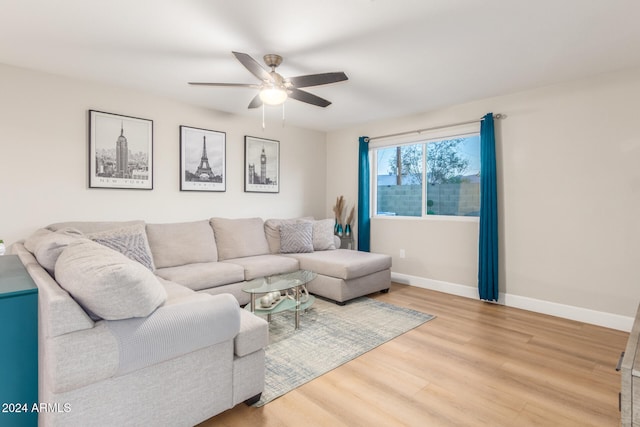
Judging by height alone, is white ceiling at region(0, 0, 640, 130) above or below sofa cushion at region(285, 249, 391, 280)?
above

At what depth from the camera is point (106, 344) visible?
1.32 m

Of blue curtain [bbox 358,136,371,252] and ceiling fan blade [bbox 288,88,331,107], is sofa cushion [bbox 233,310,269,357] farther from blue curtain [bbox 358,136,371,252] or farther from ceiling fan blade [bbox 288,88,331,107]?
blue curtain [bbox 358,136,371,252]

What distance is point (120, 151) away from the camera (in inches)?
135

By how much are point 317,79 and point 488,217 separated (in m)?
2.43

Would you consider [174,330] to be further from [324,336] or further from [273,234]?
[273,234]

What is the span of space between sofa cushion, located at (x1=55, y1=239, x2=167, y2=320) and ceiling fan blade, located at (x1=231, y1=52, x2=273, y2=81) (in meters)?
1.46

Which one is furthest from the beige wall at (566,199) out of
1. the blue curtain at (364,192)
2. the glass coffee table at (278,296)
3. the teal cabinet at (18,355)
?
the teal cabinet at (18,355)

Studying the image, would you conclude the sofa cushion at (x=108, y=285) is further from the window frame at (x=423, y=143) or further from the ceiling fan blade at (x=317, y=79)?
the window frame at (x=423, y=143)

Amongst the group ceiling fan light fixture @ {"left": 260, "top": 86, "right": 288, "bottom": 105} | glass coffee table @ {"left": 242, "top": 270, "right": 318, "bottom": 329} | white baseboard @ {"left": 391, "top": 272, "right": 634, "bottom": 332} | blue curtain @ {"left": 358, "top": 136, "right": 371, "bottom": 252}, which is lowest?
white baseboard @ {"left": 391, "top": 272, "right": 634, "bottom": 332}

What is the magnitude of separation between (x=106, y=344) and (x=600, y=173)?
3988 millimetres

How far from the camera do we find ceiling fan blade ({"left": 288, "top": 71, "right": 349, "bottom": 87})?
2.46 m

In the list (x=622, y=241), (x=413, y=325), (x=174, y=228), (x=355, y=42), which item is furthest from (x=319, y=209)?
(x=622, y=241)

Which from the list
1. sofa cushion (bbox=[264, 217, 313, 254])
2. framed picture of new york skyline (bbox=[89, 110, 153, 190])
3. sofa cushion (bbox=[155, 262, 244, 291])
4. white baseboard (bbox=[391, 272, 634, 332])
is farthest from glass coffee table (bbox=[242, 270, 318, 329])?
white baseboard (bbox=[391, 272, 634, 332])

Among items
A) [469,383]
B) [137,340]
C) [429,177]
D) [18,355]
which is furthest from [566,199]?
[18,355]
